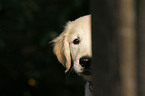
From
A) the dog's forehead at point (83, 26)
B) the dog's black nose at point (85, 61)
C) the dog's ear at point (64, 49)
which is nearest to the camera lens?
the dog's black nose at point (85, 61)

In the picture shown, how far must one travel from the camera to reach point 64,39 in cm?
296

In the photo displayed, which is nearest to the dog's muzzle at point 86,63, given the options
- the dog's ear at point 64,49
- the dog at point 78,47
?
the dog at point 78,47

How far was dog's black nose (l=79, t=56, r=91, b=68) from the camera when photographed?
228 cm

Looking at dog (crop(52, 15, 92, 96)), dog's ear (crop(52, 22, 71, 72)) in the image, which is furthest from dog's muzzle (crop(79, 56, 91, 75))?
dog's ear (crop(52, 22, 71, 72))

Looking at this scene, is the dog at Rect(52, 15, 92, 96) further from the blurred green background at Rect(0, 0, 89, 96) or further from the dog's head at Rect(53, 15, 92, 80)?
the blurred green background at Rect(0, 0, 89, 96)

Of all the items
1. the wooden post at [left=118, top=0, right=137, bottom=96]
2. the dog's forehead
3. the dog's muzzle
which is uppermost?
the dog's forehead

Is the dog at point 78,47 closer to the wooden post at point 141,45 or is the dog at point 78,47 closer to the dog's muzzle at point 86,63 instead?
the dog's muzzle at point 86,63

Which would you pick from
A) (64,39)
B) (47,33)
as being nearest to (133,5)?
(64,39)

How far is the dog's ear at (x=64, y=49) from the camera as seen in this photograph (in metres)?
2.80

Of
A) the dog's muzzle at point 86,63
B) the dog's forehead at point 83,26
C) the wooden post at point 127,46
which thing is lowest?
the dog's muzzle at point 86,63

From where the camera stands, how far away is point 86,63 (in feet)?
7.54

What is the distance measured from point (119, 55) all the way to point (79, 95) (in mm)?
4350

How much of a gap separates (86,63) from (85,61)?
24mm

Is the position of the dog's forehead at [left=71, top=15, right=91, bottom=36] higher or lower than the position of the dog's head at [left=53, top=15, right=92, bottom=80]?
higher
